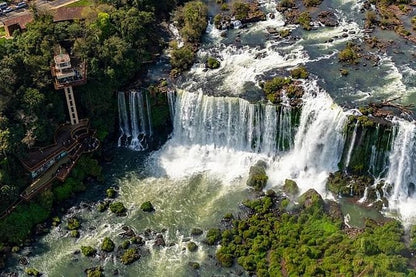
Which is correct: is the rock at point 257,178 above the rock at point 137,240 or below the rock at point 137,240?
above

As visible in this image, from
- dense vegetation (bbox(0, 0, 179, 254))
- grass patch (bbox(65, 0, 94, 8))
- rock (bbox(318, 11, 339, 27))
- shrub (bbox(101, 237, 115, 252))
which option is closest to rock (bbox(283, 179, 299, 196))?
shrub (bbox(101, 237, 115, 252))

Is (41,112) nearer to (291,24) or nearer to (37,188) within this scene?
(37,188)

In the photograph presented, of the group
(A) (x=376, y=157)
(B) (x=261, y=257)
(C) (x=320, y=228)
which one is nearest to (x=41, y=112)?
(B) (x=261, y=257)

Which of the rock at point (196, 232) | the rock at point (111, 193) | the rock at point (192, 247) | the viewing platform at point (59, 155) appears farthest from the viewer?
the rock at point (111, 193)

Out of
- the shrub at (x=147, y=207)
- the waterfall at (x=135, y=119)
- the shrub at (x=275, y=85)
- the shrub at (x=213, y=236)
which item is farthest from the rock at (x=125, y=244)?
the shrub at (x=275, y=85)

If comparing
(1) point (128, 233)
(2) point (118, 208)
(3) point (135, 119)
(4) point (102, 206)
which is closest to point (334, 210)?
(1) point (128, 233)

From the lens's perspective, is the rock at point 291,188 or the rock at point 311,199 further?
the rock at point 291,188

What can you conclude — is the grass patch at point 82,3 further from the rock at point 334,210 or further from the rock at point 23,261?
the rock at point 334,210
